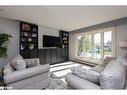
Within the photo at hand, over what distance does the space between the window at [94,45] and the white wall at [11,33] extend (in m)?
3.36

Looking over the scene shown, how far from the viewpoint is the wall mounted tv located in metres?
5.47

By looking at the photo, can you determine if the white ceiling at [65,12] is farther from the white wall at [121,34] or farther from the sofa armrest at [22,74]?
the sofa armrest at [22,74]

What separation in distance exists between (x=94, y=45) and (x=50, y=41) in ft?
7.33

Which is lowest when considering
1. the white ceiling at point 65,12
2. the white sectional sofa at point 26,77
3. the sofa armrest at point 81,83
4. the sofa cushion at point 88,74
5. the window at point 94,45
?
the white sectional sofa at point 26,77

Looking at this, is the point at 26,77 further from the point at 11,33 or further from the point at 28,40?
the point at 28,40

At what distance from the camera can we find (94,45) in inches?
213

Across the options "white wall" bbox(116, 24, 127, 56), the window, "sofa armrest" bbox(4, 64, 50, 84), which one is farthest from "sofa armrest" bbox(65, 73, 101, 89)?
the window

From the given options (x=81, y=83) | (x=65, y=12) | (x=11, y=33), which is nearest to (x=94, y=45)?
(x=65, y=12)

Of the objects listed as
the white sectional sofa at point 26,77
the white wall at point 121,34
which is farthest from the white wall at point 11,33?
the white wall at point 121,34

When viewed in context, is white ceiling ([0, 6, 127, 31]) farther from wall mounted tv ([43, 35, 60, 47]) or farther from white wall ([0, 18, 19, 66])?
wall mounted tv ([43, 35, 60, 47])

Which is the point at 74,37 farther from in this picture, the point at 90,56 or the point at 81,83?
the point at 81,83

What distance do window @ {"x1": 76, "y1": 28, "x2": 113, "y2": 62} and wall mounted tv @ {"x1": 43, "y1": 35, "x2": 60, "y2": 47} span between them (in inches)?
51.4

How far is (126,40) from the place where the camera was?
3.78 metres

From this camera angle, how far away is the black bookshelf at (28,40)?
462 cm
